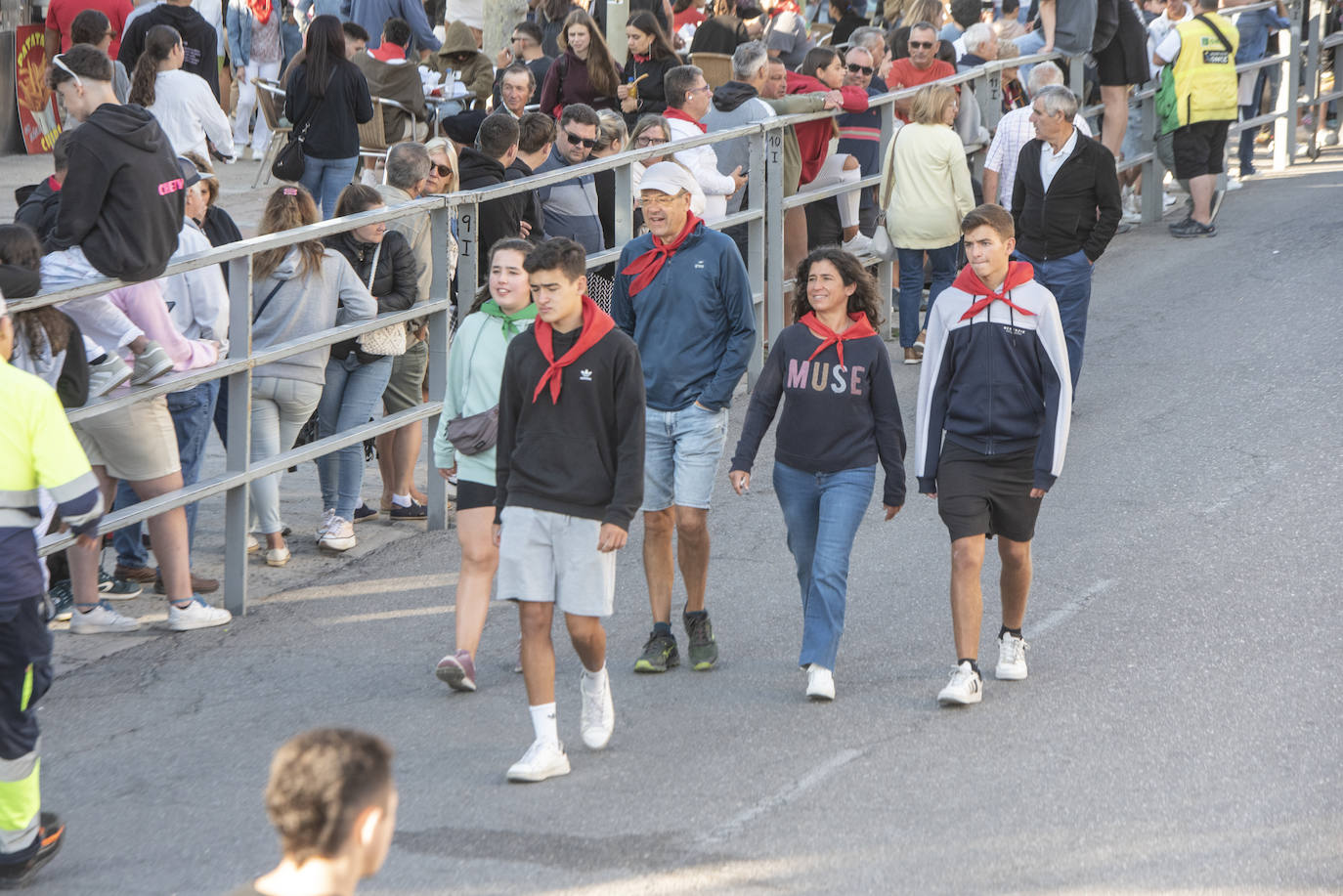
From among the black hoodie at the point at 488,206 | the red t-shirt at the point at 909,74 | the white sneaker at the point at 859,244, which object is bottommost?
the white sneaker at the point at 859,244

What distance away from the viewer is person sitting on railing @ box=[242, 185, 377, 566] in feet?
27.2

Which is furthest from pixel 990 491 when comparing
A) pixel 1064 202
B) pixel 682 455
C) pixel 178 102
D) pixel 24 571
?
pixel 178 102

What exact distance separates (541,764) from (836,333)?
81.7 inches

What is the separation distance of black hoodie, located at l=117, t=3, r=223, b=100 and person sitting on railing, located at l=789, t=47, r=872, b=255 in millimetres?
4199

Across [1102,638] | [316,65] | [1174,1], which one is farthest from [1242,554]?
[1174,1]

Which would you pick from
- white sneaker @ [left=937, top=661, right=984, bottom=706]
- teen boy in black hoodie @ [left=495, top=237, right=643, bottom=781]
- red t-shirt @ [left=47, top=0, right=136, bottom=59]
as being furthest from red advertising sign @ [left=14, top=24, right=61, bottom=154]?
white sneaker @ [left=937, top=661, right=984, bottom=706]

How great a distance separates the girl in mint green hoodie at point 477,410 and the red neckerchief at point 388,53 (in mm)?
7026

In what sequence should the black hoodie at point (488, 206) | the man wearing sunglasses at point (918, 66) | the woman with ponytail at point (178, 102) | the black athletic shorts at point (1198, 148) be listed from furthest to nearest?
the black athletic shorts at point (1198, 148)
the man wearing sunglasses at point (918, 66)
the woman with ponytail at point (178, 102)
the black hoodie at point (488, 206)

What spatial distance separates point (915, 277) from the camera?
38.9ft

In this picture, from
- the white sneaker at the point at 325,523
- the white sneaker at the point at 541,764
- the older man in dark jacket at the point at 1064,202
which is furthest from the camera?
the older man in dark jacket at the point at 1064,202

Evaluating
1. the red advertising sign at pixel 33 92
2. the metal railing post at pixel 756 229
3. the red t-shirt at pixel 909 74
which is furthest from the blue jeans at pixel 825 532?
the red advertising sign at pixel 33 92

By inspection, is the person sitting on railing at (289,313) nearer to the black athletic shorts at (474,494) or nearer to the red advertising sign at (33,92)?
the black athletic shorts at (474,494)

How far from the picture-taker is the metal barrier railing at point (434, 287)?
7477mm

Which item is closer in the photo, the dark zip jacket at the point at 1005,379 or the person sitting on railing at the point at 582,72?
the dark zip jacket at the point at 1005,379
